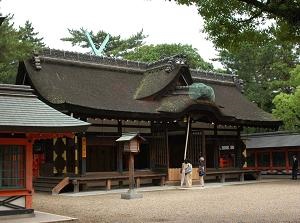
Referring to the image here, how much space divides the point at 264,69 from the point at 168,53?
10.1 metres

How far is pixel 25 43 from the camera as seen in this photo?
1548 cm

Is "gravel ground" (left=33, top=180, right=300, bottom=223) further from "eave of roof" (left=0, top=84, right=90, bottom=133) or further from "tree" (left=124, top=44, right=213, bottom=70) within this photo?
"tree" (left=124, top=44, right=213, bottom=70)

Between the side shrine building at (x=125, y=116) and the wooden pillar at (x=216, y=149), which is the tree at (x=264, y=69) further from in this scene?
the wooden pillar at (x=216, y=149)

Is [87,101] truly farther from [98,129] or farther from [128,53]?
[128,53]

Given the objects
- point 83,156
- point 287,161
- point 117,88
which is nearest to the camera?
point 83,156

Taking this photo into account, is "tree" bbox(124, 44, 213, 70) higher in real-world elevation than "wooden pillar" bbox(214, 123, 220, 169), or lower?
higher

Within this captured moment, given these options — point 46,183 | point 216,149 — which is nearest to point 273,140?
point 216,149

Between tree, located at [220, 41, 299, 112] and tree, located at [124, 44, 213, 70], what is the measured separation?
9.97 ft

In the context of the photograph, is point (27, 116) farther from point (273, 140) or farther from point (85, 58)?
point (273, 140)

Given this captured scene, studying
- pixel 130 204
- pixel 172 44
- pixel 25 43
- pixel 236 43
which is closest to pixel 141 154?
pixel 130 204

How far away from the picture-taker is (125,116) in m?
22.5

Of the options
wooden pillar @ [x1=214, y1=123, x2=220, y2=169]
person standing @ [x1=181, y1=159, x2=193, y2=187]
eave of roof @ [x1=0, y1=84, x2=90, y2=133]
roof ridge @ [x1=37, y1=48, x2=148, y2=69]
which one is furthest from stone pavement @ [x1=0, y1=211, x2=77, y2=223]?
wooden pillar @ [x1=214, y1=123, x2=220, y2=169]

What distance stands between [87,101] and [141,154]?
17.9ft

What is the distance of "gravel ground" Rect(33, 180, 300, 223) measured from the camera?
12.2 metres
